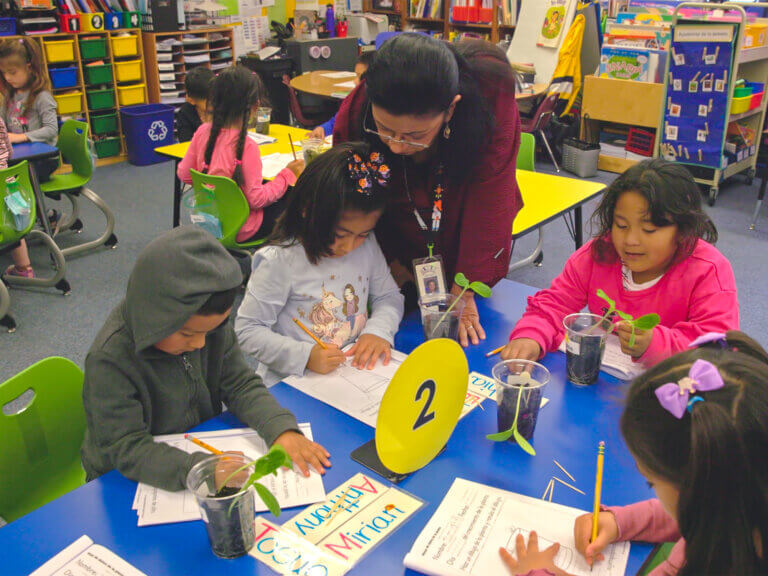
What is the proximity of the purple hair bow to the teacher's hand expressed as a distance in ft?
2.75

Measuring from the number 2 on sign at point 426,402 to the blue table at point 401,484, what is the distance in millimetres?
96

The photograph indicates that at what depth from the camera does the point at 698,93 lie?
179 inches

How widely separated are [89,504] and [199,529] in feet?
0.68

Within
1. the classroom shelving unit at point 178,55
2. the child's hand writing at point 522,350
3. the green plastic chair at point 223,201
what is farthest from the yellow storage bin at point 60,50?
the child's hand writing at point 522,350

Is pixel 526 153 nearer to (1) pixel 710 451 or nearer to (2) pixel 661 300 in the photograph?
(2) pixel 661 300

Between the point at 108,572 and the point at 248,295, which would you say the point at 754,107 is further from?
the point at 108,572

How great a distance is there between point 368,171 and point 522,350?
0.55 metres

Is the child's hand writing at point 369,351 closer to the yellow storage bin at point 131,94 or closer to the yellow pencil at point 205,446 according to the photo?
the yellow pencil at point 205,446

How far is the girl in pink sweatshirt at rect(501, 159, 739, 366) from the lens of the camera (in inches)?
60.8

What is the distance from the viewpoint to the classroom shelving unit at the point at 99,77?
5.36 metres

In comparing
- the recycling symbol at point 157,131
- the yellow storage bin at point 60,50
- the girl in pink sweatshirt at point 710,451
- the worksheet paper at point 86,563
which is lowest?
the recycling symbol at point 157,131

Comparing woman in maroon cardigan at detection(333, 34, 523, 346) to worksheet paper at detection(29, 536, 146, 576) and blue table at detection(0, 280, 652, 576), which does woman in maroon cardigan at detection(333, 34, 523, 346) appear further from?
worksheet paper at detection(29, 536, 146, 576)

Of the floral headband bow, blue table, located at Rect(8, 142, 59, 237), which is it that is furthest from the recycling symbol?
the floral headband bow

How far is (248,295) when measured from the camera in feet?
5.41
